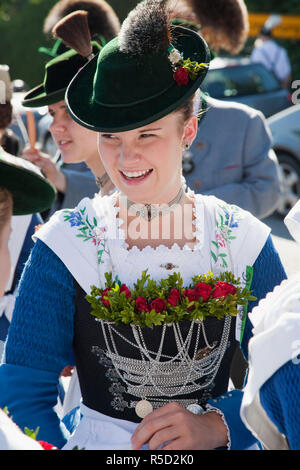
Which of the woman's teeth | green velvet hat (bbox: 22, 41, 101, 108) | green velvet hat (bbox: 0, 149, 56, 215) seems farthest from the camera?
green velvet hat (bbox: 22, 41, 101, 108)

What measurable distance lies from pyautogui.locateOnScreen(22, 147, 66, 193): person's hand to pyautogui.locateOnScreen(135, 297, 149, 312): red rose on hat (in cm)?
189

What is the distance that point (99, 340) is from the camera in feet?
7.25

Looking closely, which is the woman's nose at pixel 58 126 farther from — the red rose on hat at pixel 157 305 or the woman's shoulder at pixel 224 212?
the red rose on hat at pixel 157 305

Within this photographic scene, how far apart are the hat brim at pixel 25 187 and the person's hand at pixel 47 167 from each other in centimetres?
183

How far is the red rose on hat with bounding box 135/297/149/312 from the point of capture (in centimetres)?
213

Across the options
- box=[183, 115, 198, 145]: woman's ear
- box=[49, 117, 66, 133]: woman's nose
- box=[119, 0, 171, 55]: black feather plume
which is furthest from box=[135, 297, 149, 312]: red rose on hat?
box=[49, 117, 66, 133]: woman's nose

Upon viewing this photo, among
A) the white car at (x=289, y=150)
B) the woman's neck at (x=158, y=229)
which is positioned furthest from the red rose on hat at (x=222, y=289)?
the white car at (x=289, y=150)

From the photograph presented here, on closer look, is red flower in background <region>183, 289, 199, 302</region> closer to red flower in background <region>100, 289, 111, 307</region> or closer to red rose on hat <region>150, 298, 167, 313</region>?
red rose on hat <region>150, 298, 167, 313</region>

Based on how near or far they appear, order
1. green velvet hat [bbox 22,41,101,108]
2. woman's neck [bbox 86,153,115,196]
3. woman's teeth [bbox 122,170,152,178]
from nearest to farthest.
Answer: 1. woman's teeth [bbox 122,170,152,178]
2. woman's neck [bbox 86,153,115,196]
3. green velvet hat [bbox 22,41,101,108]

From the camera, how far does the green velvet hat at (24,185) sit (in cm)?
178

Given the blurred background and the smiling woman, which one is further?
the blurred background

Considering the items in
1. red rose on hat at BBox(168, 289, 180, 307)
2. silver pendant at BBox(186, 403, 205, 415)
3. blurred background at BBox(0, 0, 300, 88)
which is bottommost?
blurred background at BBox(0, 0, 300, 88)

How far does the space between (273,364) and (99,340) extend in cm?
73

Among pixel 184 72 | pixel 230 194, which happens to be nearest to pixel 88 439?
pixel 184 72
